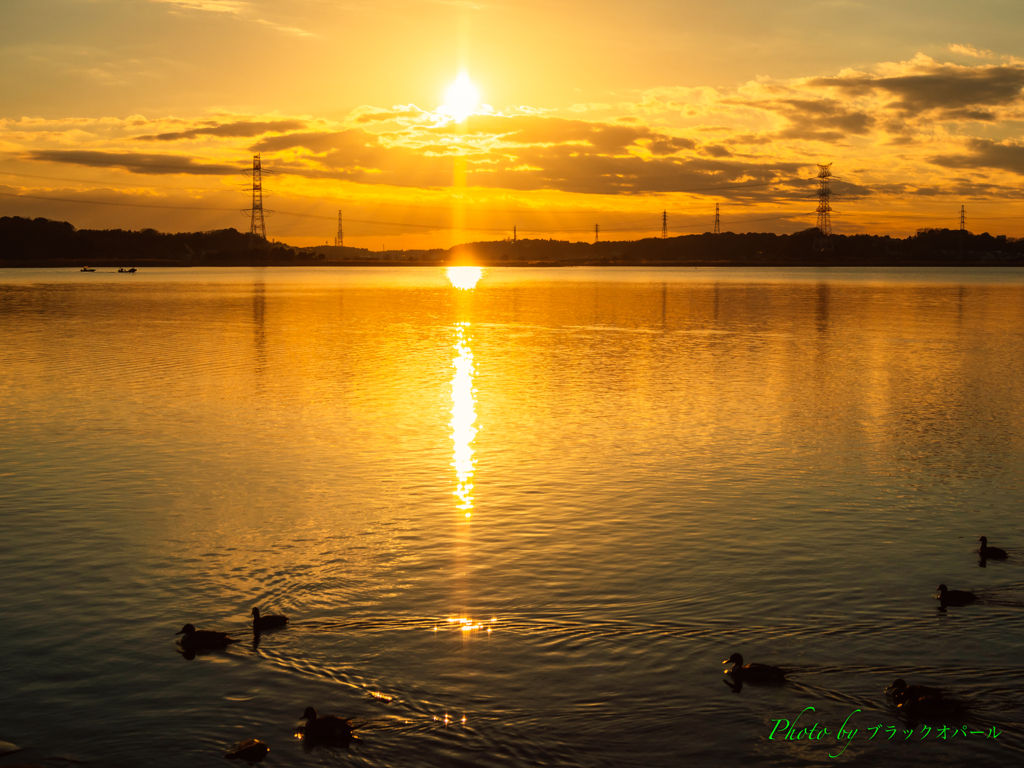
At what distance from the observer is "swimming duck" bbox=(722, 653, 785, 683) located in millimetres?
11719

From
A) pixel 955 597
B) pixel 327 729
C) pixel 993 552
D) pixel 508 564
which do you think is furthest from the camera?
pixel 993 552

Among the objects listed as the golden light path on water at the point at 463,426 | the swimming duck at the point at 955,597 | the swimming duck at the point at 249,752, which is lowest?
the swimming duck at the point at 249,752

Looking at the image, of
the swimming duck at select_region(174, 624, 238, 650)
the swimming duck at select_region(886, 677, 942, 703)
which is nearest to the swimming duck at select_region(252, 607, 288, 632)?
the swimming duck at select_region(174, 624, 238, 650)

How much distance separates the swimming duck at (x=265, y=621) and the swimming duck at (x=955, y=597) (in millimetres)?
10447

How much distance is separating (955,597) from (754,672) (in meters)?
4.73

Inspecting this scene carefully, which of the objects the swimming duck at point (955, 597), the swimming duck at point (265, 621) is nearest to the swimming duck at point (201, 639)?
the swimming duck at point (265, 621)

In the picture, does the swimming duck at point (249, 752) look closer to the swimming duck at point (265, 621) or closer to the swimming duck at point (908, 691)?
the swimming duck at point (265, 621)

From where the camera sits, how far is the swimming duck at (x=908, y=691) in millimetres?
11266

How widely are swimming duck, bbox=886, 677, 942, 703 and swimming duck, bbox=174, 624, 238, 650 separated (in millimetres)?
9128

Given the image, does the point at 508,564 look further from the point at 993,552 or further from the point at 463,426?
the point at 463,426

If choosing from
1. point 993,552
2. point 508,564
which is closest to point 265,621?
point 508,564

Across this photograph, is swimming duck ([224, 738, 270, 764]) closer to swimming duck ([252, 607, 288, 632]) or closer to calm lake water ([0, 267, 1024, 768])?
calm lake water ([0, 267, 1024, 768])

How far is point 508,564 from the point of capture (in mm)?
16141

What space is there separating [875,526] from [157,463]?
17795 mm
